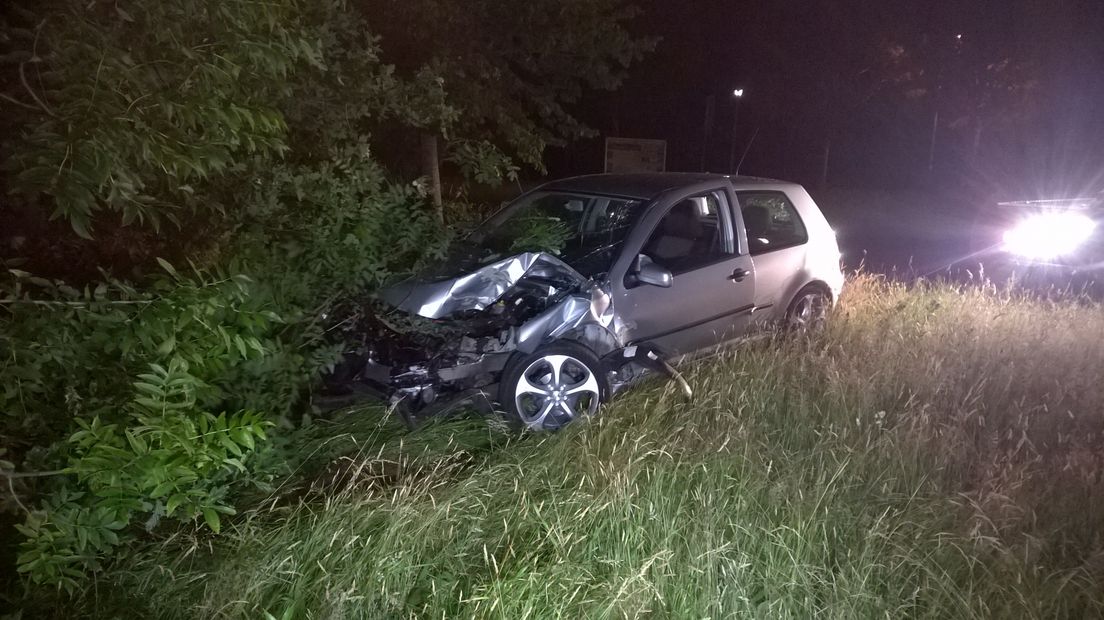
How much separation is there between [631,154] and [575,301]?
711cm

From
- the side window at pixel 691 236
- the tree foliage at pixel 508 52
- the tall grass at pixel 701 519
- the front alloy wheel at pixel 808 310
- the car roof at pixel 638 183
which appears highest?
the tree foliage at pixel 508 52

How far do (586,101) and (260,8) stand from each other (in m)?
25.6

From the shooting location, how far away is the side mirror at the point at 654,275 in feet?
15.4

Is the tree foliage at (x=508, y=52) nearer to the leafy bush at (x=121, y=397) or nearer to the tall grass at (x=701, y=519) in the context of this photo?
the tall grass at (x=701, y=519)

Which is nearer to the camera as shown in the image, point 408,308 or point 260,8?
point 260,8

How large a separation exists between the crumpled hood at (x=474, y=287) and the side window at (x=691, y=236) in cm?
85

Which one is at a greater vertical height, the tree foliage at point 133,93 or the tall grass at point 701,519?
the tree foliage at point 133,93

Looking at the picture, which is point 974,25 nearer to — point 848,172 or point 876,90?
point 876,90

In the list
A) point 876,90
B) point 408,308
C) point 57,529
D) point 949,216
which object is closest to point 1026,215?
point 408,308

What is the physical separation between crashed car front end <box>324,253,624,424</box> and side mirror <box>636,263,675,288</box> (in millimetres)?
278

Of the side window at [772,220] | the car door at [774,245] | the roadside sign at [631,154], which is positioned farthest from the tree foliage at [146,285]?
the roadside sign at [631,154]

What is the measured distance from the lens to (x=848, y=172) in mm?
28406

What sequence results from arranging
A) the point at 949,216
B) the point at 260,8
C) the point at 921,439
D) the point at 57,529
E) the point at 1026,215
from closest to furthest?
the point at 57,529 → the point at 260,8 → the point at 921,439 → the point at 1026,215 → the point at 949,216

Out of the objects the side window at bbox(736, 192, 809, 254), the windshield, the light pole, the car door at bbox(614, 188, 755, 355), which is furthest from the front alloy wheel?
the light pole
